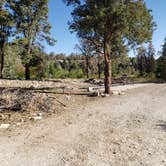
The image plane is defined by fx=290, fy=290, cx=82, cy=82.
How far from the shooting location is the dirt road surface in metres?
7.55

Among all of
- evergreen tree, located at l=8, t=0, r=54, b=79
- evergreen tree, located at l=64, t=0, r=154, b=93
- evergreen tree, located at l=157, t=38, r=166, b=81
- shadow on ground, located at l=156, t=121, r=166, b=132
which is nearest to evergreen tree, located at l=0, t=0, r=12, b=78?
evergreen tree, located at l=8, t=0, r=54, b=79

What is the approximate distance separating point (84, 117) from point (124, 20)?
373 inches

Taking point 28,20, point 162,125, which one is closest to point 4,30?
point 28,20

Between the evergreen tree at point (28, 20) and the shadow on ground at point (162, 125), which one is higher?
the evergreen tree at point (28, 20)

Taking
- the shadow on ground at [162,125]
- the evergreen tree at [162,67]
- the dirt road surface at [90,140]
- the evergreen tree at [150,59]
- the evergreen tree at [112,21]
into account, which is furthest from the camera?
the evergreen tree at [150,59]

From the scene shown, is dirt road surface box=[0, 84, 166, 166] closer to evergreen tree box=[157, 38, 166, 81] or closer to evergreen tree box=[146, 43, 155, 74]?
evergreen tree box=[157, 38, 166, 81]

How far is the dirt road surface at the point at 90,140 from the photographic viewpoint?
24.8ft

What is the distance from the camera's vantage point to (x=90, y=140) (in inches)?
368

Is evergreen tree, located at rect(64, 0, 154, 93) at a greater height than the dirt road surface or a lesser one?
greater

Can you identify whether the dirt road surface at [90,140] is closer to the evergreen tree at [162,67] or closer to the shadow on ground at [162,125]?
the shadow on ground at [162,125]

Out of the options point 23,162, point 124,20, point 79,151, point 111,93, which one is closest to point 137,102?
point 111,93

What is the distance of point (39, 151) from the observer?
8359 millimetres

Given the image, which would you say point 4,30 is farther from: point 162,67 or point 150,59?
point 150,59

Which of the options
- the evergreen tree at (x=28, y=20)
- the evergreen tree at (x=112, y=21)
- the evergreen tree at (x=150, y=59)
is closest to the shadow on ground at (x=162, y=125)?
the evergreen tree at (x=112, y=21)
